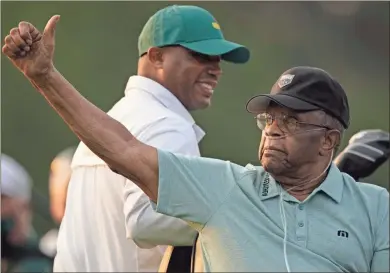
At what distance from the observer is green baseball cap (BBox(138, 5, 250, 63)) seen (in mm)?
4359

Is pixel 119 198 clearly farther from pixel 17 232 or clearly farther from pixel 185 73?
pixel 17 232

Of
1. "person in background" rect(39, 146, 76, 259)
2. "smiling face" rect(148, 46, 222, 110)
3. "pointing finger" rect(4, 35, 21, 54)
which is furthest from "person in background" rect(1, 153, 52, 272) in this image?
"pointing finger" rect(4, 35, 21, 54)

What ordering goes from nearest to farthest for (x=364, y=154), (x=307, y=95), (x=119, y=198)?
(x=307, y=95), (x=119, y=198), (x=364, y=154)

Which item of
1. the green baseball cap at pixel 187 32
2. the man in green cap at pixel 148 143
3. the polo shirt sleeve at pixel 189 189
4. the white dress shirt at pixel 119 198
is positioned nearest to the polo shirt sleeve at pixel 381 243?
the polo shirt sleeve at pixel 189 189

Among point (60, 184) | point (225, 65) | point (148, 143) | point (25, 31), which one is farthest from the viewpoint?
point (225, 65)

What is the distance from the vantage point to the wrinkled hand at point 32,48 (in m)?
3.23

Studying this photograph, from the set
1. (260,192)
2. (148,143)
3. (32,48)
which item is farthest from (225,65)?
(32,48)

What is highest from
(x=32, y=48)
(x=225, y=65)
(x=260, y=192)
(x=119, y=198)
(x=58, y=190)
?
(x=32, y=48)

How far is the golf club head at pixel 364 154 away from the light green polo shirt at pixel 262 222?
0.84 meters

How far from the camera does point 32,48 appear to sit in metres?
3.28

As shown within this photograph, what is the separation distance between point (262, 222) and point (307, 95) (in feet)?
1.42

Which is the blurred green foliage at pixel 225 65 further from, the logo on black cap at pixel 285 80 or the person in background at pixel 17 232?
the logo on black cap at pixel 285 80

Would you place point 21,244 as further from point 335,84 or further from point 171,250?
point 335,84

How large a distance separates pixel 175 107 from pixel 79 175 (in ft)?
1.44
